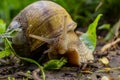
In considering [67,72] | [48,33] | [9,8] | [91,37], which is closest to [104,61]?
[91,37]

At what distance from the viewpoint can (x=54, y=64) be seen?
238cm

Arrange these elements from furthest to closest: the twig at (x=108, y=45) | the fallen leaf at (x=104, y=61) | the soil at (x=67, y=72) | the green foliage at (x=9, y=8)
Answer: the green foliage at (x=9, y=8), the twig at (x=108, y=45), the fallen leaf at (x=104, y=61), the soil at (x=67, y=72)

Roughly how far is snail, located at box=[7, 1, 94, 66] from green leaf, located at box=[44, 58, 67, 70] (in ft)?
0.19

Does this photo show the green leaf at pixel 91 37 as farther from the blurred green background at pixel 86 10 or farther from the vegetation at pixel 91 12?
the blurred green background at pixel 86 10

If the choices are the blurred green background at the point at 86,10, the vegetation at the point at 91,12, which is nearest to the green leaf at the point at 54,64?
the vegetation at the point at 91,12

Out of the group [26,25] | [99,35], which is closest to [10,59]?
[26,25]

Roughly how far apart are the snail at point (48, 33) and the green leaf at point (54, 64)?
59mm

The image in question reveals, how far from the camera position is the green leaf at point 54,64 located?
236cm

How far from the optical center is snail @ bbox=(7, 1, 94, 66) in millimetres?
2422

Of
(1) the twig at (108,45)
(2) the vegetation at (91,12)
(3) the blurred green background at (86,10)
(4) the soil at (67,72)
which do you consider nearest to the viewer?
(4) the soil at (67,72)

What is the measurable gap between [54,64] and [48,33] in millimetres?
220

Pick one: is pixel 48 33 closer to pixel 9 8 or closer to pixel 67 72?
pixel 67 72

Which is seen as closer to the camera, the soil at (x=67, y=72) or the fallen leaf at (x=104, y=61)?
the soil at (x=67, y=72)

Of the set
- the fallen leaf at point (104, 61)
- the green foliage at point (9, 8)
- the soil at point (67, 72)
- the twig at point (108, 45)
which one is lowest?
the soil at point (67, 72)
